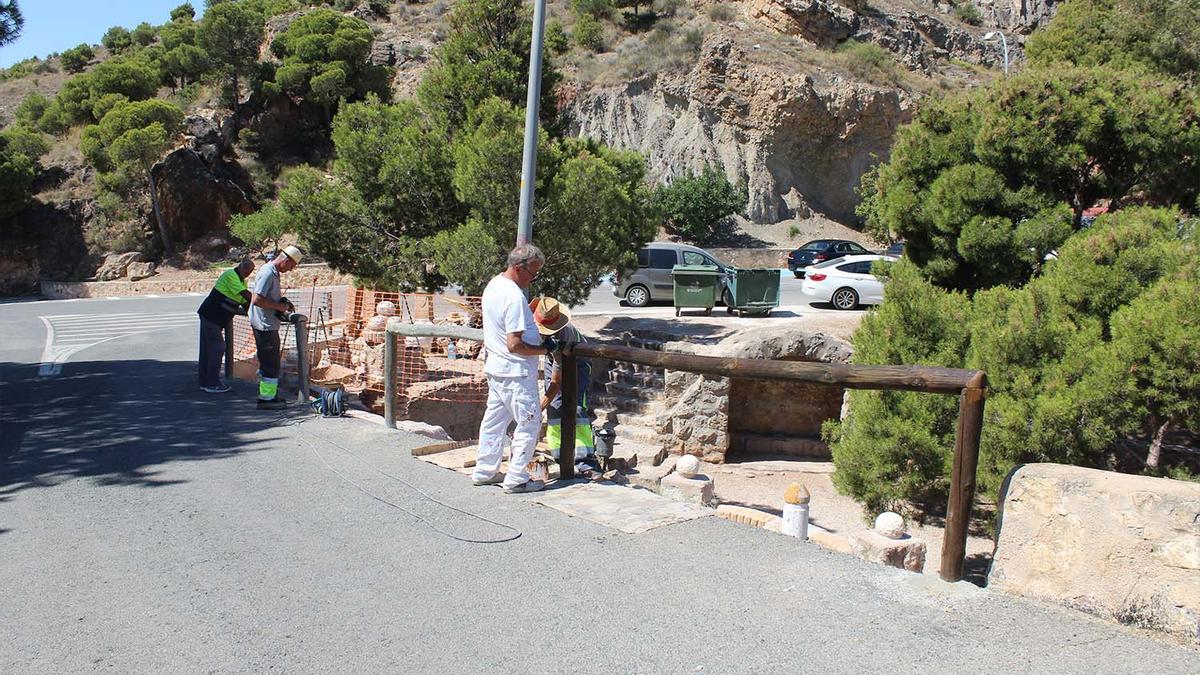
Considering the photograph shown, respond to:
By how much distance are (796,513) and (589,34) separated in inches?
1867

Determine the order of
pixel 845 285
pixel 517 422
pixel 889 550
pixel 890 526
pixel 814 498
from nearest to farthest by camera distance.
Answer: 1. pixel 889 550
2. pixel 890 526
3. pixel 517 422
4. pixel 814 498
5. pixel 845 285

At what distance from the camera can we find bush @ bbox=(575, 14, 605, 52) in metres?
49.0

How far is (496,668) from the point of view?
3486 millimetres

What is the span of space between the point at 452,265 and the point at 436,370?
193cm

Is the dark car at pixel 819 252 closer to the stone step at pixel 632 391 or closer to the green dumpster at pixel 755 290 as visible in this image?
the green dumpster at pixel 755 290

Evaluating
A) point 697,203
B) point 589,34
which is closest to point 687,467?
point 697,203

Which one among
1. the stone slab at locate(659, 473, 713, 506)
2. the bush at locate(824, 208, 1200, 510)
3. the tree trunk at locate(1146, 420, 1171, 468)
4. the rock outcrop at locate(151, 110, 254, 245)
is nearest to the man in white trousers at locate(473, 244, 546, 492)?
the stone slab at locate(659, 473, 713, 506)

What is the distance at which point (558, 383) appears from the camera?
6.48 meters

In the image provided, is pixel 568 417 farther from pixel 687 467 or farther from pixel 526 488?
pixel 687 467

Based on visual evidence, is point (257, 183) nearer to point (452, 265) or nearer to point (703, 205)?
point (703, 205)

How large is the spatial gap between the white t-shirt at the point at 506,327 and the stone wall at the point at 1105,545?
290 centimetres

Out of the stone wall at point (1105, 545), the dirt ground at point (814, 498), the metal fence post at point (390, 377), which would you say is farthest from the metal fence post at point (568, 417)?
the dirt ground at point (814, 498)

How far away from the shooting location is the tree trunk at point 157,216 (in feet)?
126

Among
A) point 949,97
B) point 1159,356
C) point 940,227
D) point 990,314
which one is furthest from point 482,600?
point 949,97
